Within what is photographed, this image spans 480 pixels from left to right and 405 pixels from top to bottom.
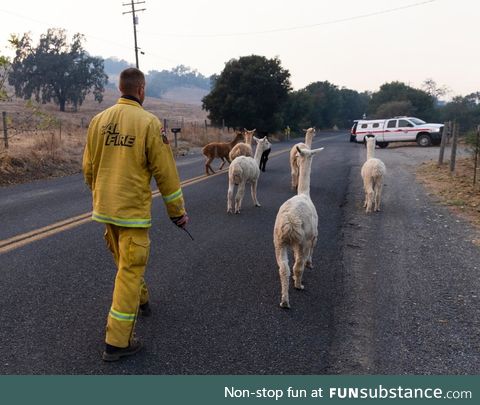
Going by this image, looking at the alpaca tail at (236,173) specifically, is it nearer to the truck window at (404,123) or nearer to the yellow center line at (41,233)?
the yellow center line at (41,233)

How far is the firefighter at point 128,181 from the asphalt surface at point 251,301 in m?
0.37

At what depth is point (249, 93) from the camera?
44562 millimetres

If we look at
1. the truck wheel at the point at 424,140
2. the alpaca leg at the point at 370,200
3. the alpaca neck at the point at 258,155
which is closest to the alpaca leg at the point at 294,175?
the alpaca neck at the point at 258,155

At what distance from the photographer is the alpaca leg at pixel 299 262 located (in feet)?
16.2

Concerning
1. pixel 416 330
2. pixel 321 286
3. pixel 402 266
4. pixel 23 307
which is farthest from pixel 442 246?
pixel 23 307

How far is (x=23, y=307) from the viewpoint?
4.50 meters

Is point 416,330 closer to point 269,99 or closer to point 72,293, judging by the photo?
point 72,293

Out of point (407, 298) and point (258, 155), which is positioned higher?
point (258, 155)

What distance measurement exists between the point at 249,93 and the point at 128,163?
1664 inches

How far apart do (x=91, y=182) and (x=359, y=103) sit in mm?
122507

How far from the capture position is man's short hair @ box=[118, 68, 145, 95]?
3686 millimetres

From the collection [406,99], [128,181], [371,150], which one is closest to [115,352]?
[128,181]

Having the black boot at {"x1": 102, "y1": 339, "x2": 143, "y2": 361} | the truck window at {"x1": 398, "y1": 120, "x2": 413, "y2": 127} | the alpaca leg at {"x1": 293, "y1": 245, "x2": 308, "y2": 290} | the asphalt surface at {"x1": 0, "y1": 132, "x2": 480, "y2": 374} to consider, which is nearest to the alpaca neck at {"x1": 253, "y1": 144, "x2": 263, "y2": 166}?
the asphalt surface at {"x1": 0, "y1": 132, "x2": 480, "y2": 374}

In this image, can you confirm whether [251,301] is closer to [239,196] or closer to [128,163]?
[128,163]
